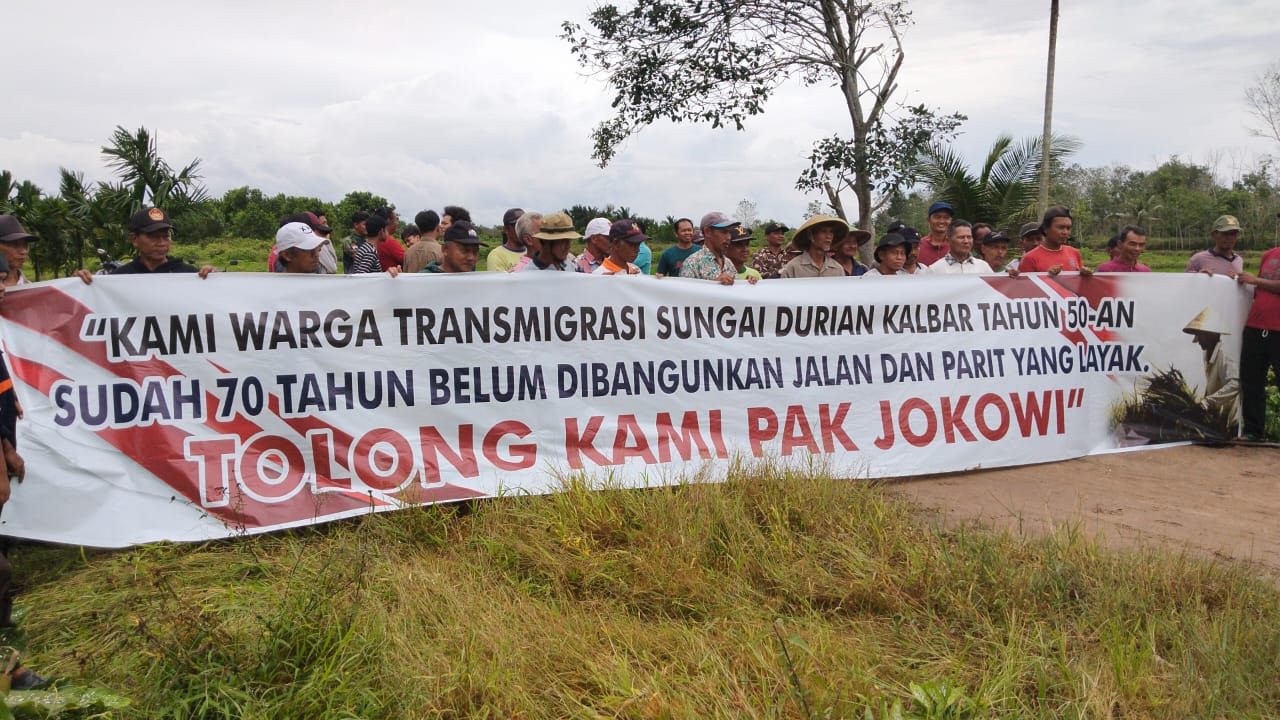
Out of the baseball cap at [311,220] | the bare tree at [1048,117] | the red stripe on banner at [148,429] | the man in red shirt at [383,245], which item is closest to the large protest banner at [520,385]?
the red stripe on banner at [148,429]

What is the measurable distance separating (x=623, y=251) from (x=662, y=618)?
312cm

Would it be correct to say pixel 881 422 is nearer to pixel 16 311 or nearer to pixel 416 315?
pixel 416 315

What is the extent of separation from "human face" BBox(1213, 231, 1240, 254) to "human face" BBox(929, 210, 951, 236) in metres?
2.16

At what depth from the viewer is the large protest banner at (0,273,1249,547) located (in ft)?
15.5

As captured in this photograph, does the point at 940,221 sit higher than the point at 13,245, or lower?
higher

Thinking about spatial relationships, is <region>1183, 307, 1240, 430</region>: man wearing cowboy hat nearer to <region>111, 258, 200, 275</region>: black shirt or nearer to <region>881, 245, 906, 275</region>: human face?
<region>881, 245, 906, 275</region>: human face

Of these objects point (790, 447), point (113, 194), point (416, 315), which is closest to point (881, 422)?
point (790, 447)

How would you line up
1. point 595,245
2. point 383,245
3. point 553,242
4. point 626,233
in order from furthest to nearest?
1. point 383,245
2. point 595,245
3. point 626,233
4. point 553,242

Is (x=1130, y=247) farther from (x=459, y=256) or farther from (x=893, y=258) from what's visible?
(x=459, y=256)

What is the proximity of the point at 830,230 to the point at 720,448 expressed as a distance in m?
2.06

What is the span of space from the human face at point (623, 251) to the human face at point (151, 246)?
2796 mm

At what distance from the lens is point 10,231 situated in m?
4.79

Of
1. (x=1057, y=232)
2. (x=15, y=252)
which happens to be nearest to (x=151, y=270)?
(x=15, y=252)

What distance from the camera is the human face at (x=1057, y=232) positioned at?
7426mm
